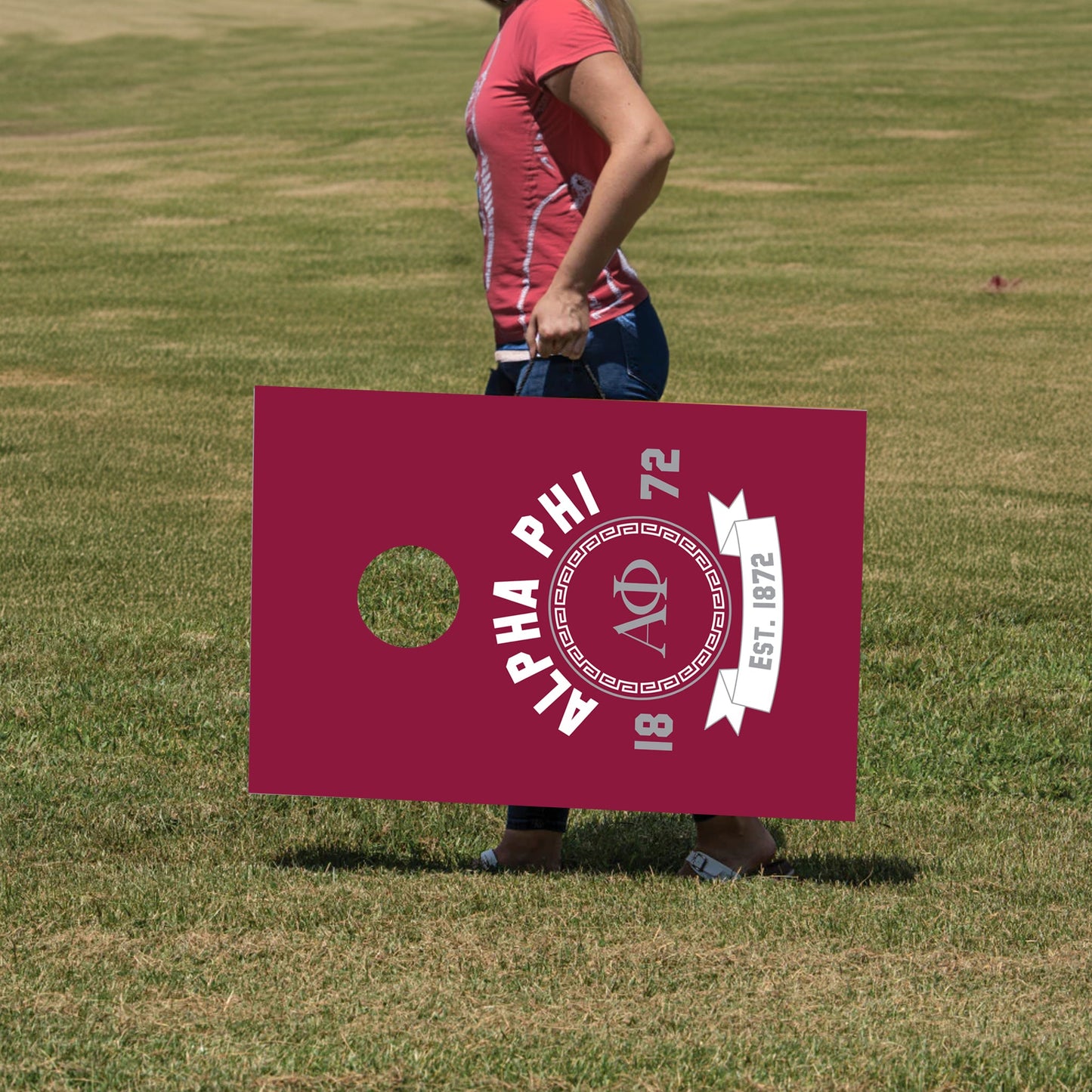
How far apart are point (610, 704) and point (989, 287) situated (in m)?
11.0

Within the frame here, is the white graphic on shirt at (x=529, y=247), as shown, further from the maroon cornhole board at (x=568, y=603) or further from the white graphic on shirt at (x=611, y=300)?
the maroon cornhole board at (x=568, y=603)

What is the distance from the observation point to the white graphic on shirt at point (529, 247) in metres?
3.50

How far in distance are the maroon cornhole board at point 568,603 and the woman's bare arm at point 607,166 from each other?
0.76ft

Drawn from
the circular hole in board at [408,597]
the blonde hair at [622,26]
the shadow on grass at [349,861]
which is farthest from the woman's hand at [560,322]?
the circular hole in board at [408,597]

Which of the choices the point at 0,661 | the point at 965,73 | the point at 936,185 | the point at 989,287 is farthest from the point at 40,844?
the point at 965,73

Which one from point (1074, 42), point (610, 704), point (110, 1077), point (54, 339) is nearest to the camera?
point (110, 1077)

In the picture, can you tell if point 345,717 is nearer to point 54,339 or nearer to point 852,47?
point 54,339

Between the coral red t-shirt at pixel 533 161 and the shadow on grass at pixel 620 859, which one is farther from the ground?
the coral red t-shirt at pixel 533 161

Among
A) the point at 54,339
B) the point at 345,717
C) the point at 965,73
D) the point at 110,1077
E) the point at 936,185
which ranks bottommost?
the point at 110,1077

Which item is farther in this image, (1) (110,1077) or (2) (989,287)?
(2) (989,287)

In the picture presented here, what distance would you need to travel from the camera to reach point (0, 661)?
529cm

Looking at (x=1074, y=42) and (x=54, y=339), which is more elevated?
(x=1074, y=42)

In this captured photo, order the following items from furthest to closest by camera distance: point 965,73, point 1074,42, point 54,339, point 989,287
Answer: point 1074,42 < point 965,73 < point 989,287 < point 54,339

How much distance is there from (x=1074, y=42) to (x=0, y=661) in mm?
28417
